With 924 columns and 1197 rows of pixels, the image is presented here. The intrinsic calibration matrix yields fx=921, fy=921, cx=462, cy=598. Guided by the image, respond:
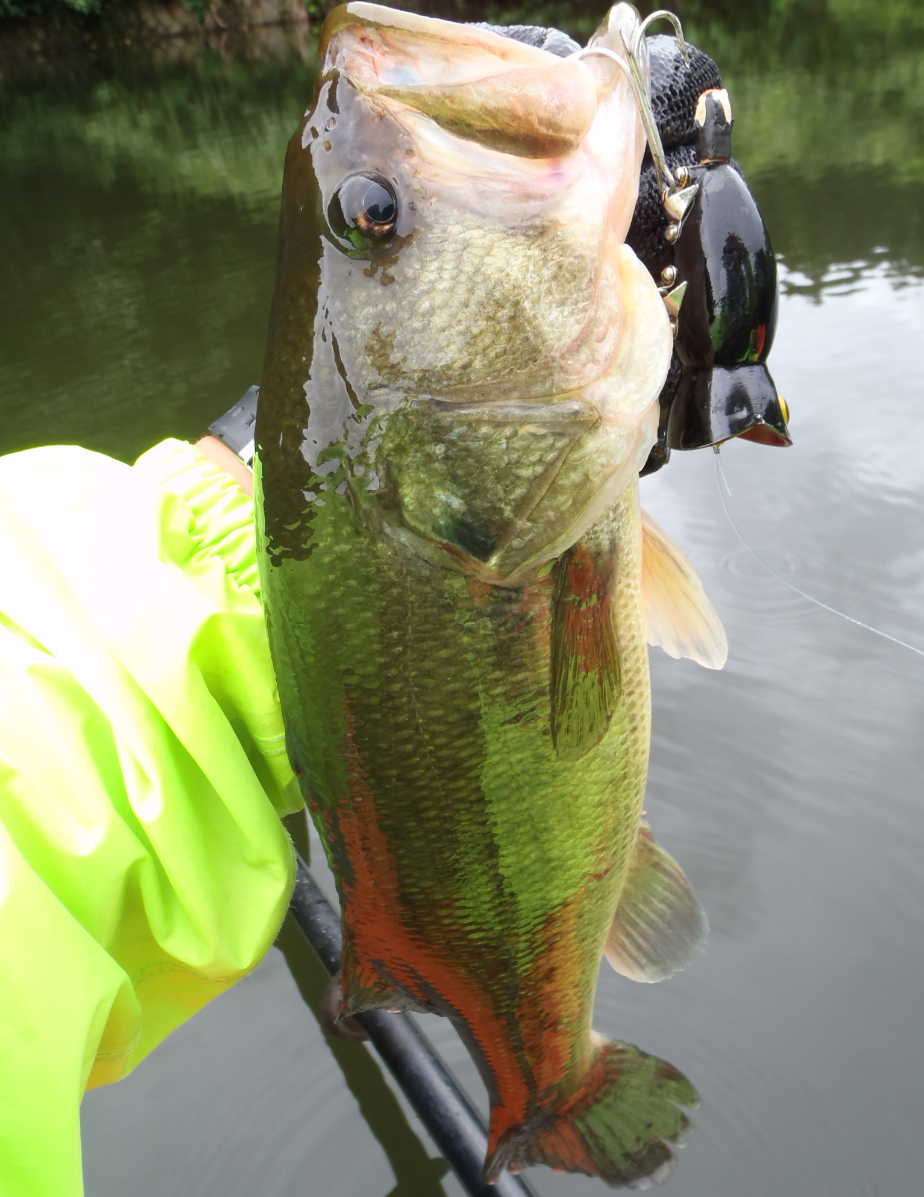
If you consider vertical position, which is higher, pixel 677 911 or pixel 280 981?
pixel 677 911

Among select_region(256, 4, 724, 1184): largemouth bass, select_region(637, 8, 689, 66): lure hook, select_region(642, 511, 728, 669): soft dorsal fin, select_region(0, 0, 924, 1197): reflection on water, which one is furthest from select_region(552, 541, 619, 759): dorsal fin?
select_region(0, 0, 924, 1197): reflection on water

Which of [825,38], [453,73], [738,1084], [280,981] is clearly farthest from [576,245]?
[825,38]

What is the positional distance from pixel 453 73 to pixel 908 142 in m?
8.80

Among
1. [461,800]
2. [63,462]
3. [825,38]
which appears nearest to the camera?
[461,800]

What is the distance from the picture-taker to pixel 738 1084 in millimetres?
2109

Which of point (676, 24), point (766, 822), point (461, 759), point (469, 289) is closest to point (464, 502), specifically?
point (469, 289)

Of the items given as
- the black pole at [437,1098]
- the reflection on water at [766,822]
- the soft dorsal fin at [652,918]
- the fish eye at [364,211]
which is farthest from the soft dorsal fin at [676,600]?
the reflection on water at [766,822]

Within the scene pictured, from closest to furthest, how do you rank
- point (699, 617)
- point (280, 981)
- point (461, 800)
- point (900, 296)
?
point (461, 800) → point (699, 617) → point (280, 981) → point (900, 296)

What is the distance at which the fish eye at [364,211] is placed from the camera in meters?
0.98

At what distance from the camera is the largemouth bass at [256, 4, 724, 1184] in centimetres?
97

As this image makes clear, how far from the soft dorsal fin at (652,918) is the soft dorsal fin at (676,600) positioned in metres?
0.38

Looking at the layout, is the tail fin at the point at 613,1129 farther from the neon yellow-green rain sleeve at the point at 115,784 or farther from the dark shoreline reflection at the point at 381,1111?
the dark shoreline reflection at the point at 381,1111

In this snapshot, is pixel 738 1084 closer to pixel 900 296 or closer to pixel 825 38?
pixel 900 296

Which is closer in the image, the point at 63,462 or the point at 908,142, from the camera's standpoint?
the point at 63,462
